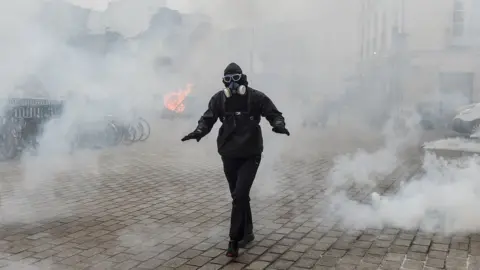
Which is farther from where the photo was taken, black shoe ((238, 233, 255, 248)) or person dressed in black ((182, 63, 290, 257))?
black shoe ((238, 233, 255, 248))

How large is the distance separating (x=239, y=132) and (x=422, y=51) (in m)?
8.89

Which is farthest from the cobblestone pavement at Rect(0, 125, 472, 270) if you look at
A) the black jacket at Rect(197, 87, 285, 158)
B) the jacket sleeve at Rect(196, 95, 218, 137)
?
A: the jacket sleeve at Rect(196, 95, 218, 137)

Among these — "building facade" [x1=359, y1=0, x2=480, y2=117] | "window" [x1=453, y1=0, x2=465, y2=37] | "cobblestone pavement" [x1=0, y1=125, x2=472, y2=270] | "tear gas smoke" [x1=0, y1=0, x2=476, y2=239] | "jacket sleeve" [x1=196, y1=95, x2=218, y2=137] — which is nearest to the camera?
"cobblestone pavement" [x1=0, y1=125, x2=472, y2=270]

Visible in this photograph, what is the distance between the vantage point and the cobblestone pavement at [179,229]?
379 centimetres

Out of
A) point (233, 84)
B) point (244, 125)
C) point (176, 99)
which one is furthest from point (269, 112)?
point (176, 99)

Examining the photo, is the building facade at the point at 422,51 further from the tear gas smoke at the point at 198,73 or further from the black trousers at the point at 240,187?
the black trousers at the point at 240,187

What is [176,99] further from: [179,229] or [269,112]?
[269,112]

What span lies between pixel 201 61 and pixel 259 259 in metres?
6.13

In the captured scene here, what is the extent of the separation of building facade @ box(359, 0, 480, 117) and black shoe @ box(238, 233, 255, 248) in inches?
220

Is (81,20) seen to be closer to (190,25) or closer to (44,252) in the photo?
(190,25)

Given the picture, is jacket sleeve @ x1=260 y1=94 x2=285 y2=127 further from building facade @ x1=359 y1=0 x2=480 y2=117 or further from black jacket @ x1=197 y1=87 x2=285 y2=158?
building facade @ x1=359 y1=0 x2=480 y2=117

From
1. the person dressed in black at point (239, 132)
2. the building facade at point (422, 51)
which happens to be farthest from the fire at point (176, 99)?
the person dressed in black at point (239, 132)

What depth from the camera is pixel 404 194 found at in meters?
5.48

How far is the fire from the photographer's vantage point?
1059 centimetres
